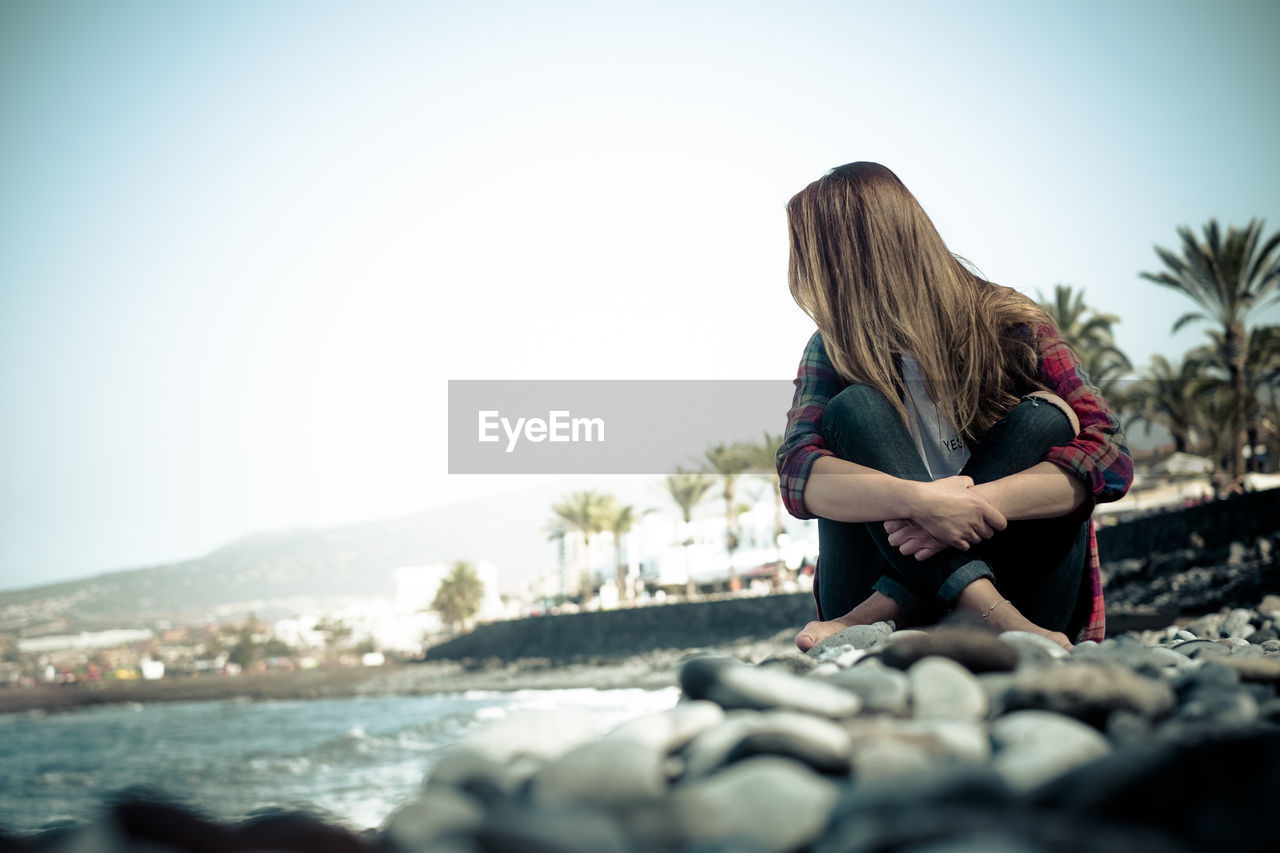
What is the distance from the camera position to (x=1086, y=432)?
1875 mm

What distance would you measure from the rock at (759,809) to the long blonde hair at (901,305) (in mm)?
1220

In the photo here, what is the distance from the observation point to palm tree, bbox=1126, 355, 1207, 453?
24.2m

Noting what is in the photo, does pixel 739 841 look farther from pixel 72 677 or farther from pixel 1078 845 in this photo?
pixel 72 677

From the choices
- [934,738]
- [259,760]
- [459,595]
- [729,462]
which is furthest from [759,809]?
[459,595]

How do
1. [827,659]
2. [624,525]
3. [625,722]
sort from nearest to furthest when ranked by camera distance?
[625,722]
[827,659]
[624,525]

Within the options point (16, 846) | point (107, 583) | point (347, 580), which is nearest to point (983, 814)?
point (16, 846)

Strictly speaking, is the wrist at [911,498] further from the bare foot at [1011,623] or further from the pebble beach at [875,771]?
the pebble beach at [875,771]

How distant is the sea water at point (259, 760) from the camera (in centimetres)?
1249

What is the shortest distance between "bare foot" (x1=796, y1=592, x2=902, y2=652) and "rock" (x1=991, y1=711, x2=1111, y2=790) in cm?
89

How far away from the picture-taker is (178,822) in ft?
2.52

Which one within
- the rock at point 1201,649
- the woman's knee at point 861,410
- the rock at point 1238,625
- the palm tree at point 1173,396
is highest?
the palm tree at point 1173,396

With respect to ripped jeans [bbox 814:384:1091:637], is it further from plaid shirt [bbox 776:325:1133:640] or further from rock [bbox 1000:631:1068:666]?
rock [bbox 1000:631:1068:666]

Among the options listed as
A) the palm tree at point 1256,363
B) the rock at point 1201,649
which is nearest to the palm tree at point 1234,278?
the palm tree at point 1256,363

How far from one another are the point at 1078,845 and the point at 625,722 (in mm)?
622
